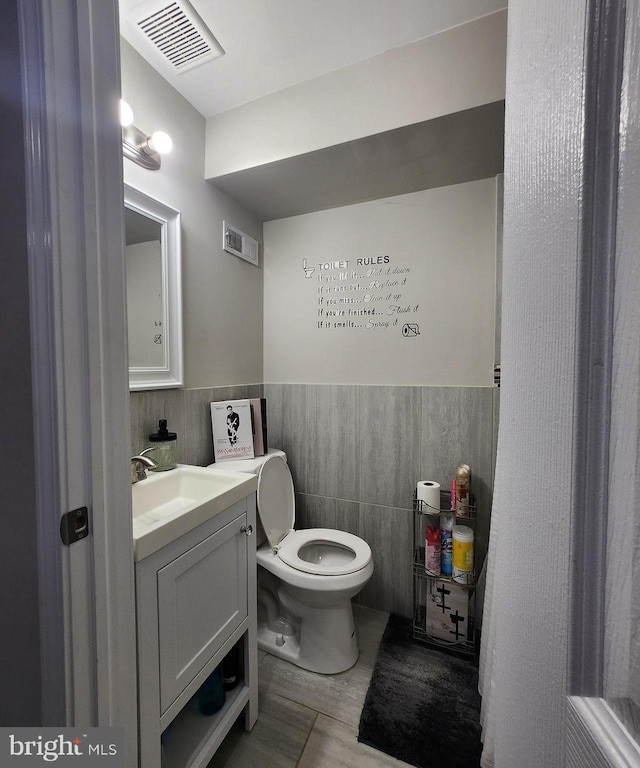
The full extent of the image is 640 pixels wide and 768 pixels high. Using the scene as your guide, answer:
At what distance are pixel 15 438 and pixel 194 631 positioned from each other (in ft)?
2.28

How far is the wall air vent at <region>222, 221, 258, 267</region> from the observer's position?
1626 mm

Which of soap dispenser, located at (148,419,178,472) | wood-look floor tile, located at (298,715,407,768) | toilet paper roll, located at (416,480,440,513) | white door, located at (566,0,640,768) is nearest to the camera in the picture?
white door, located at (566,0,640,768)

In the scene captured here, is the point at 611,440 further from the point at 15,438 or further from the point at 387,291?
the point at 387,291

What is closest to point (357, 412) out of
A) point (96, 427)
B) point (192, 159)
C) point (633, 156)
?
point (96, 427)

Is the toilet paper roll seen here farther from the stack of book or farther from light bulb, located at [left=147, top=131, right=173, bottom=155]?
light bulb, located at [left=147, top=131, right=173, bottom=155]

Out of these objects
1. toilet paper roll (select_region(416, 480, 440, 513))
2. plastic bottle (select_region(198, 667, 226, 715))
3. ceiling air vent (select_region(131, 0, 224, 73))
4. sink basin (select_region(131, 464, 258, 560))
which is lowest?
plastic bottle (select_region(198, 667, 226, 715))

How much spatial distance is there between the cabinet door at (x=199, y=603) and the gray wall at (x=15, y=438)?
248mm

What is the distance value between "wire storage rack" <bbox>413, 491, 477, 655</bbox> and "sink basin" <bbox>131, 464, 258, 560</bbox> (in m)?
0.90

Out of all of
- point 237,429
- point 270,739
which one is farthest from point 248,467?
point 270,739

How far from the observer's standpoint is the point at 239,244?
172cm

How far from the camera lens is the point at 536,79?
0.32 m

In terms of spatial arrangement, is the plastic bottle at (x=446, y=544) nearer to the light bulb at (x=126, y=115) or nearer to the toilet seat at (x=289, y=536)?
the toilet seat at (x=289, y=536)
